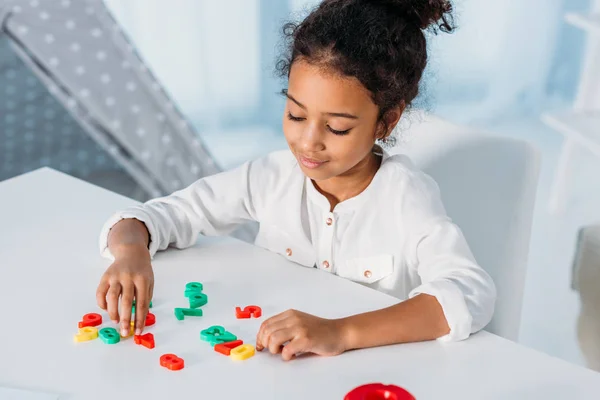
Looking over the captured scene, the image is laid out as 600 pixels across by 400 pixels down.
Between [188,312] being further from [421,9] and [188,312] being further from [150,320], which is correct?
[421,9]

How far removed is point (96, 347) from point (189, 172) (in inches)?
69.1

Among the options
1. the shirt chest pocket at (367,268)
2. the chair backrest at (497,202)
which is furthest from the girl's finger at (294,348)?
the chair backrest at (497,202)

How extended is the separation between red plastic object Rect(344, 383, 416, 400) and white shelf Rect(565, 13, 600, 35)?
190 centimetres

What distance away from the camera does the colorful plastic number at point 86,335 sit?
986mm

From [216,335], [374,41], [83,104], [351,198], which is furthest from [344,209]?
[83,104]

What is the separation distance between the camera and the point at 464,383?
0.91m

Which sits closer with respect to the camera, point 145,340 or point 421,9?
point 145,340

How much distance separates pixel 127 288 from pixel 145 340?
0.11 m

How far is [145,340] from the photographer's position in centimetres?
99

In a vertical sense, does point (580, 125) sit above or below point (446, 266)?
below

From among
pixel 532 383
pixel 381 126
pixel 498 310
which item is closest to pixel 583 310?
pixel 498 310

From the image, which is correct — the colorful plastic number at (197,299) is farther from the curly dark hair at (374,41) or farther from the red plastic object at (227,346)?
the curly dark hair at (374,41)

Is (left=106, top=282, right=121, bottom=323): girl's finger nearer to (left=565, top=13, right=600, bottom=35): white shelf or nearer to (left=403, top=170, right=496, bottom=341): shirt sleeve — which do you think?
(left=403, top=170, right=496, bottom=341): shirt sleeve

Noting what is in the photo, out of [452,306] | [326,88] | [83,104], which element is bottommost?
[83,104]
